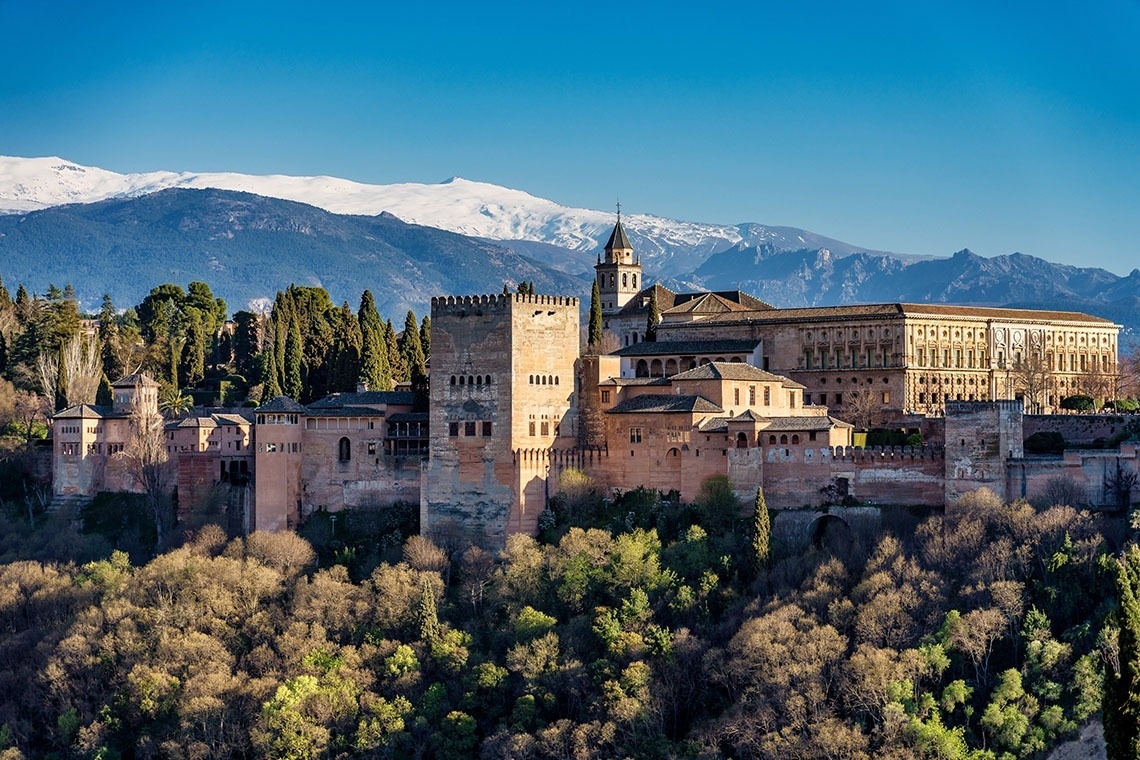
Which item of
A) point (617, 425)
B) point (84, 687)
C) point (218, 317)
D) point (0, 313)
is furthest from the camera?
point (218, 317)

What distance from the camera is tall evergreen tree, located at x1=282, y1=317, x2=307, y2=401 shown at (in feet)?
244

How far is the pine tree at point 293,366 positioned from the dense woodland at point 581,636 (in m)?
12.6

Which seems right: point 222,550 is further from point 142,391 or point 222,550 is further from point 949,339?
point 949,339

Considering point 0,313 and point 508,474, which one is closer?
point 508,474

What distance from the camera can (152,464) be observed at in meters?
63.6

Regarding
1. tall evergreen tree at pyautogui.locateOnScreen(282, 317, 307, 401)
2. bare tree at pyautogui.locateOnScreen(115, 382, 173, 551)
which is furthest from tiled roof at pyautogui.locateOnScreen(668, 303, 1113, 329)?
bare tree at pyautogui.locateOnScreen(115, 382, 173, 551)

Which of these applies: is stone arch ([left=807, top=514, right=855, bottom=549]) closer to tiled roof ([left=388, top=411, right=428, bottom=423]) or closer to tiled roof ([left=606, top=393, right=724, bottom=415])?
tiled roof ([left=606, top=393, right=724, bottom=415])

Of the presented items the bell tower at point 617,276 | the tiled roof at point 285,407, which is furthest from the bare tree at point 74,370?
the bell tower at point 617,276

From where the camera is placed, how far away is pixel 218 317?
95812 mm

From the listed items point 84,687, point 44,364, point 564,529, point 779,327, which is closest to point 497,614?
point 564,529

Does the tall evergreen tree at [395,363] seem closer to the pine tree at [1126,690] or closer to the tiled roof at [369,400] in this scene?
the tiled roof at [369,400]

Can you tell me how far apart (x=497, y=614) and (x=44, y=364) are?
103 ft

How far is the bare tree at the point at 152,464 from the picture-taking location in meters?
63.0

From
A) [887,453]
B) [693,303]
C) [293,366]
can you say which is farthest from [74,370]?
[887,453]
